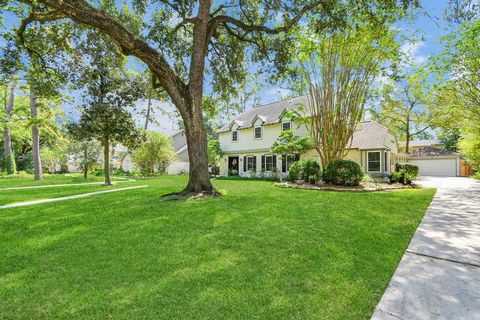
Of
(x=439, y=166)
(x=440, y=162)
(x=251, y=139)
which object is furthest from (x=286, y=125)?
(x=439, y=166)

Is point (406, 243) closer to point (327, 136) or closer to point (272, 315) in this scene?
point (272, 315)

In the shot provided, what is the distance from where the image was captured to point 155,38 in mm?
11680

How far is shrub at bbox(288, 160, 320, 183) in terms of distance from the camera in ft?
49.4

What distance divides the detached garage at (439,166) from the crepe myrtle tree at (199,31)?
3055cm

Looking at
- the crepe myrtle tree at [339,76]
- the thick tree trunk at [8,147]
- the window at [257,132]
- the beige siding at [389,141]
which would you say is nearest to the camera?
the crepe myrtle tree at [339,76]

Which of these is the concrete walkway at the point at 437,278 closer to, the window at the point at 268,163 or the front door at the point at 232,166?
the window at the point at 268,163

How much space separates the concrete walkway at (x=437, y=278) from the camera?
2.55m

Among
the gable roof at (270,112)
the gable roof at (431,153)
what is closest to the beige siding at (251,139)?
the gable roof at (270,112)

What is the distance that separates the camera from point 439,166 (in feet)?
107

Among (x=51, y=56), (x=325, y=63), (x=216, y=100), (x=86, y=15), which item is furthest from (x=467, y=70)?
(x=51, y=56)

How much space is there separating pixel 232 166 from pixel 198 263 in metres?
23.7

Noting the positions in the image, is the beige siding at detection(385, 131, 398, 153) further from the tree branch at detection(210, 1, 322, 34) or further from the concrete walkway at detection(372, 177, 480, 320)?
the concrete walkway at detection(372, 177, 480, 320)

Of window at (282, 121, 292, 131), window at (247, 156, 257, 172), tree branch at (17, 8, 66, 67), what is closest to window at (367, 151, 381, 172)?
window at (282, 121, 292, 131)

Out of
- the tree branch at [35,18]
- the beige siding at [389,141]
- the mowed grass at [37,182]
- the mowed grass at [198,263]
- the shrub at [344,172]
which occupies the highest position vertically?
the tree branch at [35,18]
